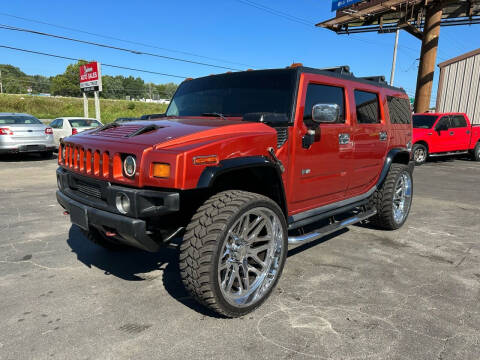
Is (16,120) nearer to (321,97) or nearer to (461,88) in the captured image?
(321,97)

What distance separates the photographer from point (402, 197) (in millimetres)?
4906

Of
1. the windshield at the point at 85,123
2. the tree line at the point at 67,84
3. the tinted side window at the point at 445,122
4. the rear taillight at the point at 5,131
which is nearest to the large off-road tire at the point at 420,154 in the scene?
the tinted side window at the point at 445,122

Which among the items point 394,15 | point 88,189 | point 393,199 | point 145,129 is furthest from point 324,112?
point 394,15

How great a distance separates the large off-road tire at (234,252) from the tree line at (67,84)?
315 ft

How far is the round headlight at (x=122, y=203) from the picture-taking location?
2301 mm

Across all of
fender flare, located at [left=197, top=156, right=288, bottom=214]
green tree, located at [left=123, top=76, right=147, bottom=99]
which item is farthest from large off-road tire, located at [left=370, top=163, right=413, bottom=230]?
green tree, located at [left=123, top=76, right=147, bottom=99]

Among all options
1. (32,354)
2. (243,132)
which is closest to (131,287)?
(32,354)

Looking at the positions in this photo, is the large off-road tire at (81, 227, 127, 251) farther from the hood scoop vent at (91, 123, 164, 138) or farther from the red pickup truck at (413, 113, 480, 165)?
the red pickup truck at (413, 113, 480, 165)

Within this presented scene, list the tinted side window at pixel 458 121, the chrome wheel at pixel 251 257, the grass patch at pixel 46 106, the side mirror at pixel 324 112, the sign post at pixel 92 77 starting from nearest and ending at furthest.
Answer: the chrome wheel at pixel 251 257, the side mirror at pixel 324 112, the tinted side window at pixel 458 121, the sign post at pixel 92 77, the grass patch at pixel 46 106

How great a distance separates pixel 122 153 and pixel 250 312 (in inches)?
59.3

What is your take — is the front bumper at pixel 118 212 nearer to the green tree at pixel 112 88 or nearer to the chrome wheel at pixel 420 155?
the chrome wheel at pixel 420 155

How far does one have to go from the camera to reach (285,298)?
2.84 meters

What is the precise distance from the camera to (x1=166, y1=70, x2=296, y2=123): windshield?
10.3 ft

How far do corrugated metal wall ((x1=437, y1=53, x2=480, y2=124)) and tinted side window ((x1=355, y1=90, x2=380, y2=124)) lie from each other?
16171 millimetres
